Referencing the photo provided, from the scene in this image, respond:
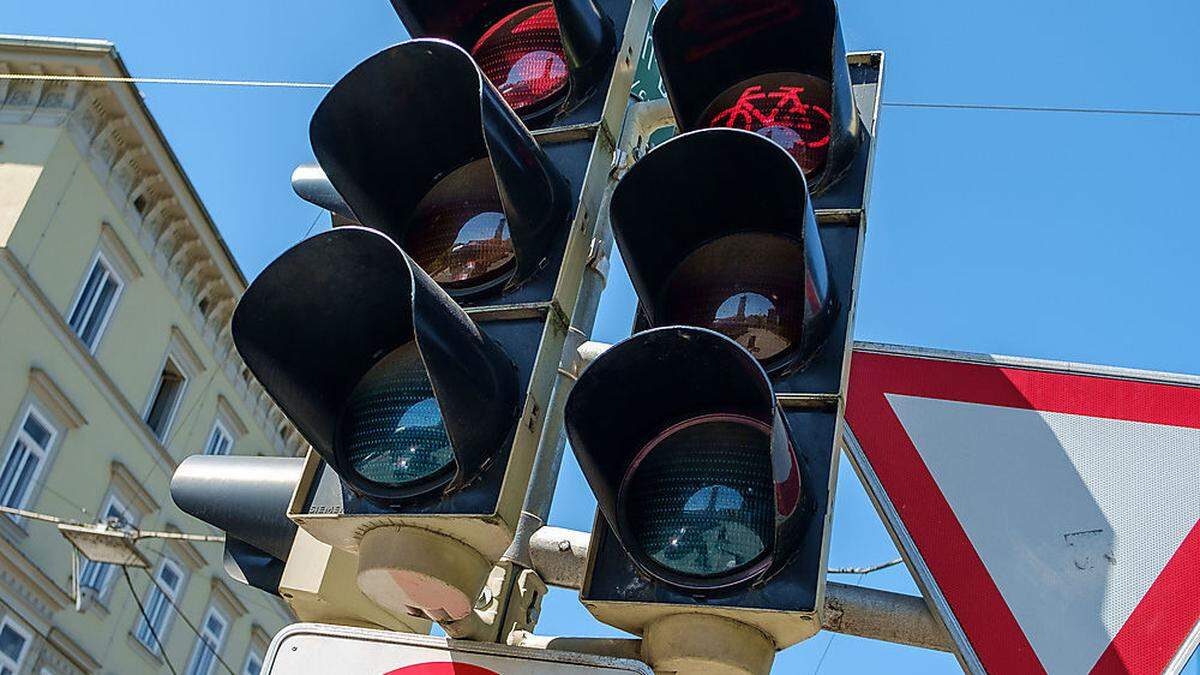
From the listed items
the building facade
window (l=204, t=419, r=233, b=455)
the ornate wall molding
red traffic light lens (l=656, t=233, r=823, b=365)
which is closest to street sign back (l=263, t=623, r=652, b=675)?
red traffic light lens (l=656, t=233, r=823, b=365)

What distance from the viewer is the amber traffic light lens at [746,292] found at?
2.36 m

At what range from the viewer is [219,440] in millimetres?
24391

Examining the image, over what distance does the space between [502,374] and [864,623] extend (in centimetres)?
77

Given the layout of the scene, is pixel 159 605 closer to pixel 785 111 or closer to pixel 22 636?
pixel 22 636

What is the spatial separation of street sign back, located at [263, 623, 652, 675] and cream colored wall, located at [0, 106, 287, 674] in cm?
1762

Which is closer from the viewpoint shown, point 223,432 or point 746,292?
point 746,292

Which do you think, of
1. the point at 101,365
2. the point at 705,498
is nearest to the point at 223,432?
the point at 101,365

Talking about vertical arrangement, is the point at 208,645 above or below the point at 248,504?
above

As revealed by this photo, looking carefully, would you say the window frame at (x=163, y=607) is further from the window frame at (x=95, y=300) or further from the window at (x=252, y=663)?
the window frame at (x=95, y=300)

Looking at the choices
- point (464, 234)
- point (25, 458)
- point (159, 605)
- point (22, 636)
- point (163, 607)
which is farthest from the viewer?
point (163, 607)

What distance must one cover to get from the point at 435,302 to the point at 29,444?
1866cm

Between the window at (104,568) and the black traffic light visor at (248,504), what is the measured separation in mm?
18441

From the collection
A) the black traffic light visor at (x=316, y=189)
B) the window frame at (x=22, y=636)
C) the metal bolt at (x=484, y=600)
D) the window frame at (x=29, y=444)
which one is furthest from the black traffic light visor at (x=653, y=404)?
the window frame at (x=22, y=636)

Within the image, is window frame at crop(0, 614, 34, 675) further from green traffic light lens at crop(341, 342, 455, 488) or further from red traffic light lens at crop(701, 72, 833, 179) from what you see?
Answer: red traffic light lens at crop(701, 72, 833, 179)
